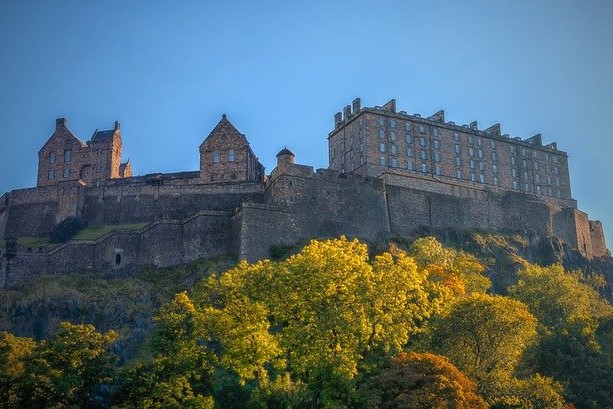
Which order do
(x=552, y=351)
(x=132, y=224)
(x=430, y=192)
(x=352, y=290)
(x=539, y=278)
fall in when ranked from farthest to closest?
(x=430, y=192) → (x=132, y=224) → (x=539, y=278) → (x=552, y=351) → (x=352, y=290)

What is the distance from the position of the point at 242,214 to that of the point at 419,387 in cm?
2929

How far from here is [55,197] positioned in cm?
7431

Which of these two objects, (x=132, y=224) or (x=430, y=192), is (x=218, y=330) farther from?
(x=430, y=192)

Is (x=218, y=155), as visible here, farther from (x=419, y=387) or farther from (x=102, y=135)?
(x=419, y=387)

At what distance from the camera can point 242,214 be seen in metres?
62.5

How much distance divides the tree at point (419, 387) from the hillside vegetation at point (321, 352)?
0.06 m

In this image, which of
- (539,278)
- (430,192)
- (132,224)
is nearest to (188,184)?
(132,224)

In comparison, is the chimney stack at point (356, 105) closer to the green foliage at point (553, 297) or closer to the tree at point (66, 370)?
the green foliage at point (553, 297)

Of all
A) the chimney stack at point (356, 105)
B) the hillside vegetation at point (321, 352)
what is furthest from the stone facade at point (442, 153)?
the hillside vegetation at point (321, 352)

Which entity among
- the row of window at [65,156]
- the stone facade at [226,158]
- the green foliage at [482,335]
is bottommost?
the green foliage at [482,335]

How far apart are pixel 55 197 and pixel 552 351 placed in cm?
4729

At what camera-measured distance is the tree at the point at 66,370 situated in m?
35.5

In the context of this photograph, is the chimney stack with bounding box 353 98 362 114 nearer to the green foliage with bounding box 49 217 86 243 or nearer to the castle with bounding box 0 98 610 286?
the castle with bounding box 0 98 610 286

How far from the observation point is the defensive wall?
63156 millimetres
